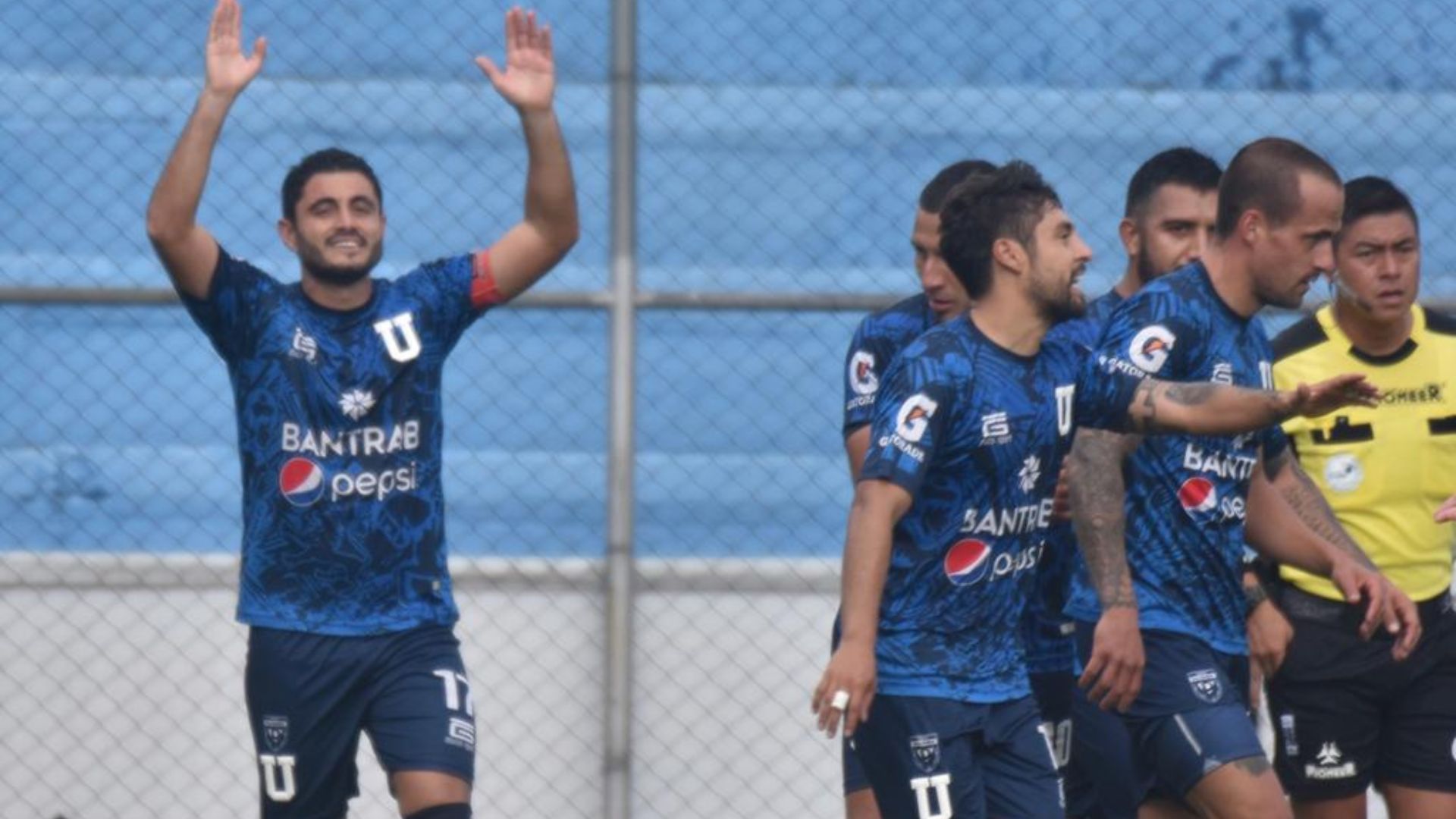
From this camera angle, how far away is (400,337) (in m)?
6.33

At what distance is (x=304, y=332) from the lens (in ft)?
20.7

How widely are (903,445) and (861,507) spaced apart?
0.16 m

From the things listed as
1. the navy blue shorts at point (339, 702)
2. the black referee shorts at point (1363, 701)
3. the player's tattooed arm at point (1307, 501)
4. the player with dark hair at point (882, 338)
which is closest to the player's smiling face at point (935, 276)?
the player with dark hair at point (882, 338)

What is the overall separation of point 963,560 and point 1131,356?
2.22 feet

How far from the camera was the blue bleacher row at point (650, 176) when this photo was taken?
909 centimetres

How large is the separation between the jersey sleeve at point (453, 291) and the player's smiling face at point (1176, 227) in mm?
1887

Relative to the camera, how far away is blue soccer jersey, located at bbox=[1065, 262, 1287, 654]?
5965mm

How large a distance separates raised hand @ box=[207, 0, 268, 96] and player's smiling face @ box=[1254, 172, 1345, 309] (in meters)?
2.53

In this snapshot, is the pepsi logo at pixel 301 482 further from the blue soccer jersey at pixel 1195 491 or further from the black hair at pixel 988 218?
the blue soccer jersey at pixel 1195 491

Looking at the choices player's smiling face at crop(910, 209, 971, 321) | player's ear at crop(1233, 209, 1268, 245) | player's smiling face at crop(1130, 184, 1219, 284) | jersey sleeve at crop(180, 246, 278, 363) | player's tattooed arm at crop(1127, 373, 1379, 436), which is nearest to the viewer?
player's tattooed arm at crop(1127, 373, 1379, 436)

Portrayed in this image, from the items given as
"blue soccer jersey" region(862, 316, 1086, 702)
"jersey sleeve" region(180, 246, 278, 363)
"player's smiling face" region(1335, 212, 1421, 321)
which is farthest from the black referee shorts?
"jersey sleeve" region(180, 246, 278, 363)

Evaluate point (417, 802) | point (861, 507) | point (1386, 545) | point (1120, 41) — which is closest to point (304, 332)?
point (417, 802)

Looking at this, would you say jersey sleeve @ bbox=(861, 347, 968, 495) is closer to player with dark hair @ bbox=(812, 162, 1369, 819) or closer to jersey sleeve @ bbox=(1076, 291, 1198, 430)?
player with dark hair @ bbox=(812, 162, 1369, 819)

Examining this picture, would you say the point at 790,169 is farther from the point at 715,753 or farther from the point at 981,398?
the point at 981,398
